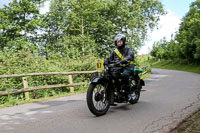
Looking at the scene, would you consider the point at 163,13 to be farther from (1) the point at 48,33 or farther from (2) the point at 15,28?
(2) the point at 15,28

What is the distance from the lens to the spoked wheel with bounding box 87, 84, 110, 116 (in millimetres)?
4651

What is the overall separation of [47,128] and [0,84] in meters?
5.19

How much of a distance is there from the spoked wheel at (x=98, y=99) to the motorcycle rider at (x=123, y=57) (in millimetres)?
668

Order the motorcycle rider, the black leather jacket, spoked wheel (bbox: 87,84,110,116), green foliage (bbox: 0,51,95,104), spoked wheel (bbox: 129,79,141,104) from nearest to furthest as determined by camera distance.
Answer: spoked wheel (bbox: 87,84,110,116) < the motorcycle rider < the black leather jacket < spoked wheel (bbox: 129,79,141,104) < green foliage (bbox: 0,51,95,104)

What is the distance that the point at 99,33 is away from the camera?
86.4ft

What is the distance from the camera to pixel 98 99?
4902mm

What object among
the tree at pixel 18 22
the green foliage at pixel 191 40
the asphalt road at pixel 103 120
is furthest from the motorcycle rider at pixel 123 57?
the green foliage at pixel 191 40

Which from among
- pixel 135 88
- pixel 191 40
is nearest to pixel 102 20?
pixel 135 88

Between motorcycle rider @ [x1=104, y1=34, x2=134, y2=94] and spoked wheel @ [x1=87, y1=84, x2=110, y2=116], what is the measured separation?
67 cm

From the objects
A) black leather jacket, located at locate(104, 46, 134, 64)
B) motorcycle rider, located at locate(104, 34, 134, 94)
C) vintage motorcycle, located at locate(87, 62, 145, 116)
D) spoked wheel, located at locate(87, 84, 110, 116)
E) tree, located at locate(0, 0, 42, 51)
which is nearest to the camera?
spoked wheel, located at locate(87, 84, 110, 116)

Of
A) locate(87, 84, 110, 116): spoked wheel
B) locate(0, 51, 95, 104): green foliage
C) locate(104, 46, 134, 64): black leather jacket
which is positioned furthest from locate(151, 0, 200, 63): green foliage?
locate(87, 84, 110, 116): spoked wheel

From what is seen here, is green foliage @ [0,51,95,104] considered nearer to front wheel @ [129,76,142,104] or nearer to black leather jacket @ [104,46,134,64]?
front wheel @ [129,76,142,104]

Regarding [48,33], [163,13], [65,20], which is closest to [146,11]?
[163,13]

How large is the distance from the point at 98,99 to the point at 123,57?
4.76ft
